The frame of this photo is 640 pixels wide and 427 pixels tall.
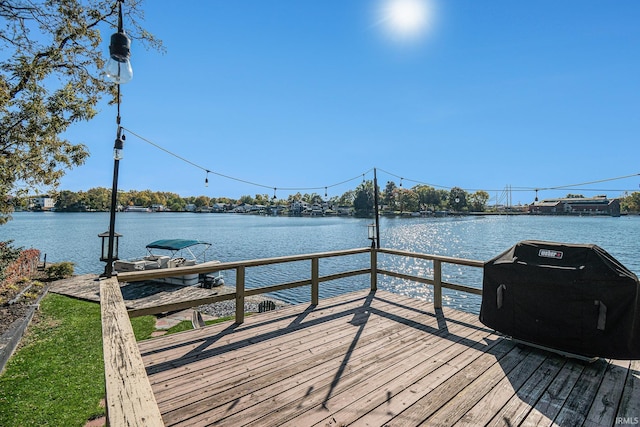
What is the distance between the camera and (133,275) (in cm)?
336

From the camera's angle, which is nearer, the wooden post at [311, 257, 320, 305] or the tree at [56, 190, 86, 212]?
the wooden post at [311, 257, 320, 305]

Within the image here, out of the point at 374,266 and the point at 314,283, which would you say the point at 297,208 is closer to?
the point at 374,266

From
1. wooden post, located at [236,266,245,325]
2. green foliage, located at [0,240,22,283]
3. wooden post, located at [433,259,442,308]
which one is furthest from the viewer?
green foliage, located at [0,240,22,283]

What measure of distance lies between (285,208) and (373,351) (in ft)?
321

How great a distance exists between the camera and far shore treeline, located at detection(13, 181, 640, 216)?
216ft

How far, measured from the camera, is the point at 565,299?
2.98 meters

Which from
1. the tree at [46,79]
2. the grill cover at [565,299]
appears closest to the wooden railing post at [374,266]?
the grill cover at [565,299]

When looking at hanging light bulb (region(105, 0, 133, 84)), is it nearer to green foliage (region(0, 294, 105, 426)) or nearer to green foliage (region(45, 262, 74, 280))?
green foliage (region(0, 294, 105, 426))

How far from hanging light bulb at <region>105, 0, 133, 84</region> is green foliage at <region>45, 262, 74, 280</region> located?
16778 mm

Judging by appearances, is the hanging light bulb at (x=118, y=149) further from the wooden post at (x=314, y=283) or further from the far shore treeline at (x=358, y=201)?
the far shore treeline at (x=358, y=201)

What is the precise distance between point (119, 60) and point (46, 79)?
21.4ft

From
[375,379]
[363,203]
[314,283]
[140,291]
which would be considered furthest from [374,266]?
[363,203]

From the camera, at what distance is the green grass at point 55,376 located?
403 cm

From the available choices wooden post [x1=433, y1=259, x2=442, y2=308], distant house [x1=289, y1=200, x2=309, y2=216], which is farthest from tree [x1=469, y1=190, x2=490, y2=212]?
wooden post [x1=433, y1=259, x2=442, y2=308]
